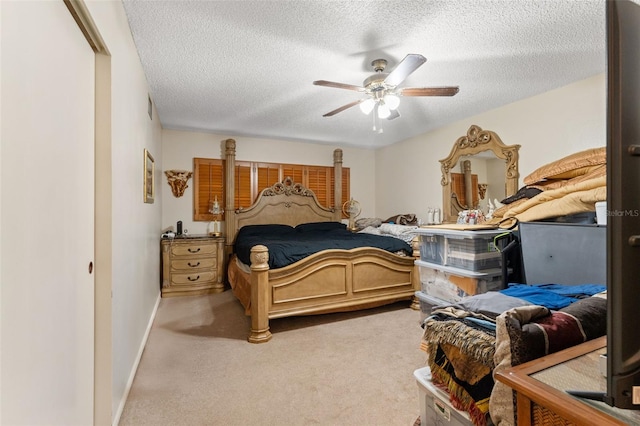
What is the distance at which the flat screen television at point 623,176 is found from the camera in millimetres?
487

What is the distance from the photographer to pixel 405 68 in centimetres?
202

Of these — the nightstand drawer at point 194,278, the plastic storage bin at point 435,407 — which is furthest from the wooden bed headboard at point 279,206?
the plastic storage bin at point 435,407

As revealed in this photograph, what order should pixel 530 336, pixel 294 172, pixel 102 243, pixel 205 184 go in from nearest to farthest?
pixel 530 336 → pixel 102 243 → pixel 205 184 → pixel 294 172

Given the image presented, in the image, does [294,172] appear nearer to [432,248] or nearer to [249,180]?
[249,180]

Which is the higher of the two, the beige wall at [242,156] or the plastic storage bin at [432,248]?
the beige wall at [242,156]

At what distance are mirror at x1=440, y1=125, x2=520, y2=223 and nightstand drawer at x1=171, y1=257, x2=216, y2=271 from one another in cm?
340

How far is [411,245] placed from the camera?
3.53 metres

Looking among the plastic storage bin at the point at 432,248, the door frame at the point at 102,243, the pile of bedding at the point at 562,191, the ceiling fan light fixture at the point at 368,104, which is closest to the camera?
the door frame at the point at 102,243

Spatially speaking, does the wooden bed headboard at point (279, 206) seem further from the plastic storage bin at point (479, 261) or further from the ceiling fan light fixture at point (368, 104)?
the plastic storage bin at point (479, 261)

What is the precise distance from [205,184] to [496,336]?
451 cm

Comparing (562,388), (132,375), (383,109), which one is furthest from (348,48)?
(132,375)

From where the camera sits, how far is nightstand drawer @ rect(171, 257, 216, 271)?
396 centimetres

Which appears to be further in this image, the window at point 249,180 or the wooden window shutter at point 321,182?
the wooden window shutter at point 321,182

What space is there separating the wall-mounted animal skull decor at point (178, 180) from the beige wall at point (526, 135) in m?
3.53
